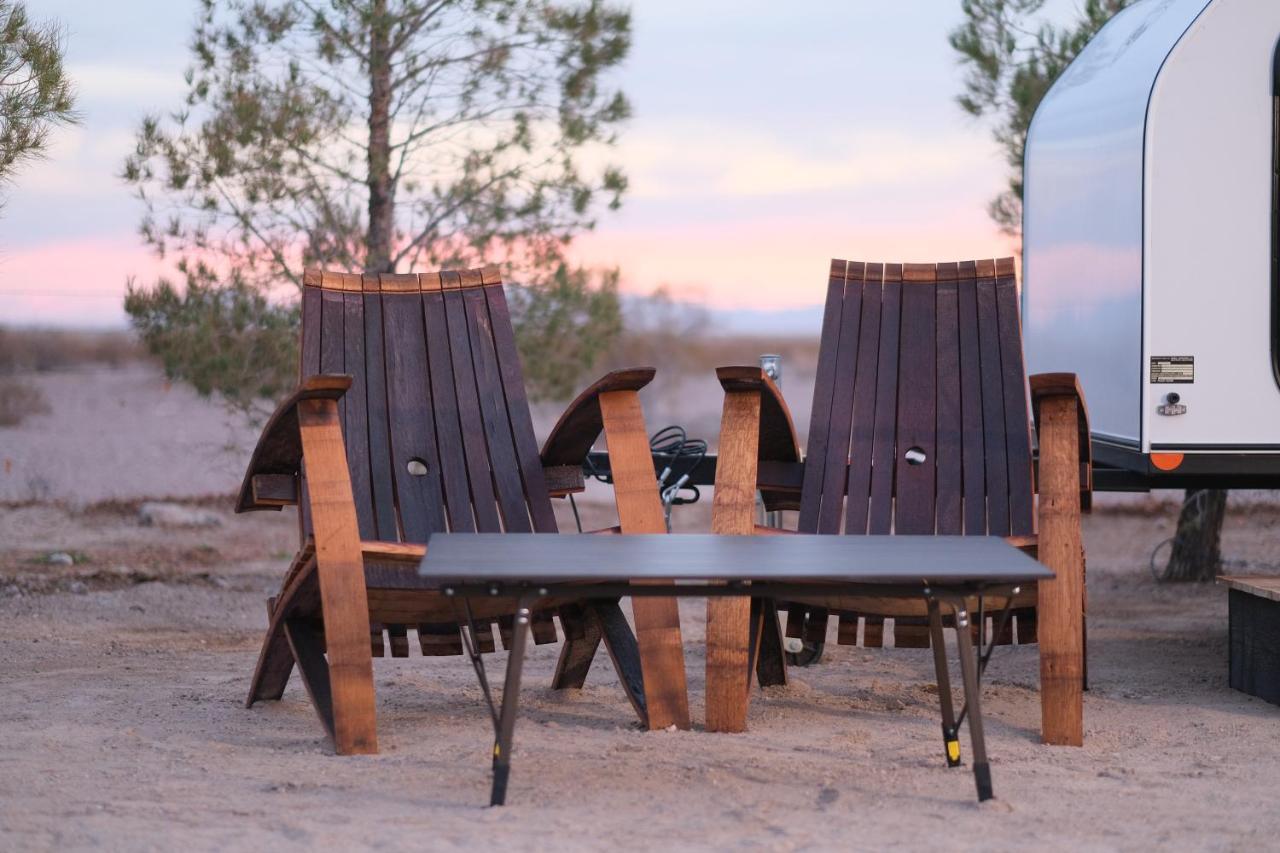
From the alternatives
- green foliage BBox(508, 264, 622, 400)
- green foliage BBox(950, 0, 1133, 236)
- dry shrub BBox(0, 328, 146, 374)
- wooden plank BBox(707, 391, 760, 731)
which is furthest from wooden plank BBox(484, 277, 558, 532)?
dry shrub BBox(0, 328, 146, 374)

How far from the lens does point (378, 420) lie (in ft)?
12.9

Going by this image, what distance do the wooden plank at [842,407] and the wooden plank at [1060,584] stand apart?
2.26 feet

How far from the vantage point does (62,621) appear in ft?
18.0

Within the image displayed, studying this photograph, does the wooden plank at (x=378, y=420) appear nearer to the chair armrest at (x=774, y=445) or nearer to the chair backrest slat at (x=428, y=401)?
the chair backrest slat at (x=428, y=401)

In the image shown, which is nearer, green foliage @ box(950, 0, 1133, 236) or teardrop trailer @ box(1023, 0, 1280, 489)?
teardrop trailer @ box(1023, 0, 1280, 489)

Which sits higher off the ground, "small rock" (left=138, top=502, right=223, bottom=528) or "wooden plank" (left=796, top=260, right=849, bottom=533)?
"wooden plank" (left=796, top=260, right=849, bottom=533)

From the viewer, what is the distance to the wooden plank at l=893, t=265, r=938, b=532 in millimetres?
3975

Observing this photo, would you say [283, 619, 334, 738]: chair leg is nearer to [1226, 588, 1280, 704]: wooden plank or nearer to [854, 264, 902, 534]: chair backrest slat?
[854, 264, 902, 534]: chair backrest slat

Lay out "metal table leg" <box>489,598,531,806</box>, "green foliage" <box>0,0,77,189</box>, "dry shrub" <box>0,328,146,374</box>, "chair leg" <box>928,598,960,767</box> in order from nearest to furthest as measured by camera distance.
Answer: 1. "metal table leg" <box>489,598,531,806</box>
2. "chair leg" <box>928,598,960,767</box>
3. "green foliage" <box>0,0,77,189</box>
4. "dry shrub" <box>0,328,146,374</box>

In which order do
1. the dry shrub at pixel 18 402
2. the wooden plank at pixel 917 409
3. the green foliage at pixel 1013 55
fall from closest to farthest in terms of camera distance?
the wooden plank at pixel 917 409, the green foliage at pixel 1013 55, the dry shrub at pixel 18 402

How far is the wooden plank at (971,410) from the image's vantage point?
3928 mm

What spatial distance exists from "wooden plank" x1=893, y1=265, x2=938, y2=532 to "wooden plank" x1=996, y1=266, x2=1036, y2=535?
0.21 metres

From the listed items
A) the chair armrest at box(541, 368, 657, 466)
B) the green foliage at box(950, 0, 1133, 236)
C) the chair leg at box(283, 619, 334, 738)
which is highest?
the green foliage at box(950, 0, 1133, 236)

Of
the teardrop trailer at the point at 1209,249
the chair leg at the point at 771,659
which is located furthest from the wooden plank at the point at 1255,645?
the chair leg at the point at 771,659
